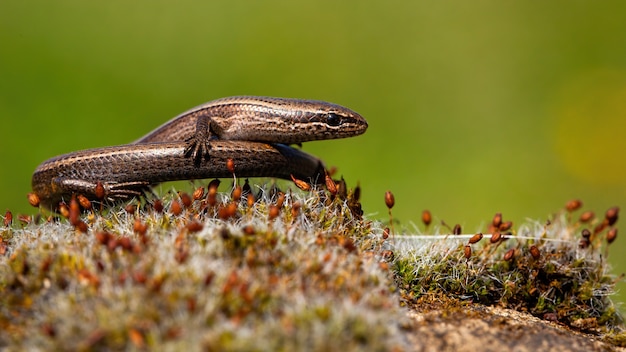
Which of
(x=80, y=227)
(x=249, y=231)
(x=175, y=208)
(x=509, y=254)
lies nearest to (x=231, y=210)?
(x=175, y=208)

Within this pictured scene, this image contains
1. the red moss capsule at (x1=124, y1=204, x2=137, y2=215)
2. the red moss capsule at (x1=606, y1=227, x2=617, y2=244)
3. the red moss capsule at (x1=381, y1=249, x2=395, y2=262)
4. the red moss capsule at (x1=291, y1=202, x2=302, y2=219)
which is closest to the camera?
the red moss capsule at (x1=291, y1=202, x2=302, y2=219)

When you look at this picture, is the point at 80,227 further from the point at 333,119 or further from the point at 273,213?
the point at 333,119

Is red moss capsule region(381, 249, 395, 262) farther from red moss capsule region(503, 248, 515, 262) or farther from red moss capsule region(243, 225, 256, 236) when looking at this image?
red moss capsule region(243, 225, 256, 236)

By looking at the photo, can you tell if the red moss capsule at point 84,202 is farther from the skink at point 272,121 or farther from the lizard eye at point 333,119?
the lizard eye at point 333,119

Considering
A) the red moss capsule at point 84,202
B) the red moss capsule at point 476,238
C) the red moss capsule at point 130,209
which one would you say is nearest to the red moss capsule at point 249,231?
the red moss capsule at point 130,209

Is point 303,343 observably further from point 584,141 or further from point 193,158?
point 584,141

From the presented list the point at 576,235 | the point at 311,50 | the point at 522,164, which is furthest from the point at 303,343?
the point at 311,50

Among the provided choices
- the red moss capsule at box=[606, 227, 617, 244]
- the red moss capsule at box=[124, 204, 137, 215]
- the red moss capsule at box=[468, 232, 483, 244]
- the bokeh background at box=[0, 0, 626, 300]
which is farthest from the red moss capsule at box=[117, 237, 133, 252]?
the bokeh background at box=[0, 0, 626, 300]
